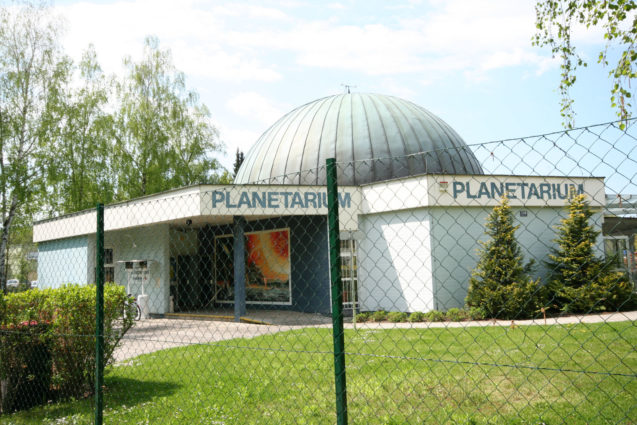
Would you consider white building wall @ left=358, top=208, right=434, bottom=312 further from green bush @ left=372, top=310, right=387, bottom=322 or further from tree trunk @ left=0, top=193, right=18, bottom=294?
tree trunk @ left=0, top=193, right=18, bottom=294

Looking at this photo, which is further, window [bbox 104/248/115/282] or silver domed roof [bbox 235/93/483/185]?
window [bbox 104/248/115/282]

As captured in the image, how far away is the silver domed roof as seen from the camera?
64.9 feet

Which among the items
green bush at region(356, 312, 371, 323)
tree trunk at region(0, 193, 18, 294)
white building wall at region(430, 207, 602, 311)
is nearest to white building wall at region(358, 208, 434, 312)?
white building wall at region(430, 207, 602, 311)

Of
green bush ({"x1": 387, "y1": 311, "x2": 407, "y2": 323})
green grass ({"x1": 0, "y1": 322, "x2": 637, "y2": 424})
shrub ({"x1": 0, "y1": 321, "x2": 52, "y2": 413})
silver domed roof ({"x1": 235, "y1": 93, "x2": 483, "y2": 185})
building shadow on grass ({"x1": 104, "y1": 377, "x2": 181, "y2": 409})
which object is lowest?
green bush ({"x1": 387, "y1": 311, "x2": 407, "y2": 323})

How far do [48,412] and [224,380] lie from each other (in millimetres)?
2243

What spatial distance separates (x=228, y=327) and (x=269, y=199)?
4018mm

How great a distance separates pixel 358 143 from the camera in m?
20.6

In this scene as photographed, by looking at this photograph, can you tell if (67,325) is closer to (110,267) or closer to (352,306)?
(352,306)

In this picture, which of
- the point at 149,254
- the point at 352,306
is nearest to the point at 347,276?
the point at 352,306

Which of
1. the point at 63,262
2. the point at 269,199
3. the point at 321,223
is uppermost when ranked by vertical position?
the point at 269,199

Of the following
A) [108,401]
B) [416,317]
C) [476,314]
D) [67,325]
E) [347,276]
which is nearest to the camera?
[108,401]

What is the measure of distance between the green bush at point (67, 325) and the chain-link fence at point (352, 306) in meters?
0.02

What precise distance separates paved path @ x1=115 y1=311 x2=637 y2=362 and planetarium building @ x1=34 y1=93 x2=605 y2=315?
46.4 inches

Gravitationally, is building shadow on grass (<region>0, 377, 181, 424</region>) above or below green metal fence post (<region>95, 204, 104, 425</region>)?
below
